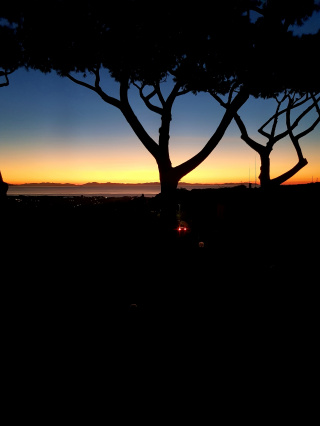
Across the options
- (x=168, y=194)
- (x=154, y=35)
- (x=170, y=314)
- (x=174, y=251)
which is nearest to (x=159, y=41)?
(x=154, y=35)

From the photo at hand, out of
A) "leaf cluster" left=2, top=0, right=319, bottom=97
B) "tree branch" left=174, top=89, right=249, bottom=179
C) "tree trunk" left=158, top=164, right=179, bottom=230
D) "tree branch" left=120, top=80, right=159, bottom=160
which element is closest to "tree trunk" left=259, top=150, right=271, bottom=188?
"leaf cluster" left=2, top=0, right=319, bottom=97

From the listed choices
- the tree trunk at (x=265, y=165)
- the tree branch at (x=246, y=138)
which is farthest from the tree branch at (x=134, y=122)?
the tree trunk at (x=265, y=165)

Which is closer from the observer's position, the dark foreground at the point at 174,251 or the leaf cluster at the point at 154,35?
the dark foreground at the point at 174,251

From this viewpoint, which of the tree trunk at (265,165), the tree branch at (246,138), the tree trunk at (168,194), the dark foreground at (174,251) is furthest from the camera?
the tree trunk at (265,165)

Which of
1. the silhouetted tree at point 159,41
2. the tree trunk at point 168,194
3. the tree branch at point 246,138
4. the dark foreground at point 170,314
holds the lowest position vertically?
the dark foreground at point 170,314

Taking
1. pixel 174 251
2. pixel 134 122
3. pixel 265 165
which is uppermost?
pixel 134 122

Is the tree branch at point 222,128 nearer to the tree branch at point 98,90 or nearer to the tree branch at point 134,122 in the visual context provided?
the tree branch at point 134,122

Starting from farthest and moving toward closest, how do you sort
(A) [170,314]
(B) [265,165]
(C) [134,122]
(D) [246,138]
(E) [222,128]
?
(B) [265,165]
(D) [246,138]
(C) [134,122]
(E) [222,128]
(A) [170,314]

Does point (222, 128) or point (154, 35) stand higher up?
point (154, 35)

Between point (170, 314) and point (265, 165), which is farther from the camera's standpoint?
point (265, 165)

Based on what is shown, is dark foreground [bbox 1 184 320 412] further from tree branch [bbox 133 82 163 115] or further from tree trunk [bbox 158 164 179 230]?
tree branch [bbox 133 82 163 115]

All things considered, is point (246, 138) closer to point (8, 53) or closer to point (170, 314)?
point (8, 53)

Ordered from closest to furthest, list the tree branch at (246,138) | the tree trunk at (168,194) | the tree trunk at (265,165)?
the tree trunk at (168,194)
the tree branch at (246,138)
the tree trunk at (265,165)

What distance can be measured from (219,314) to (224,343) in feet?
2.93
